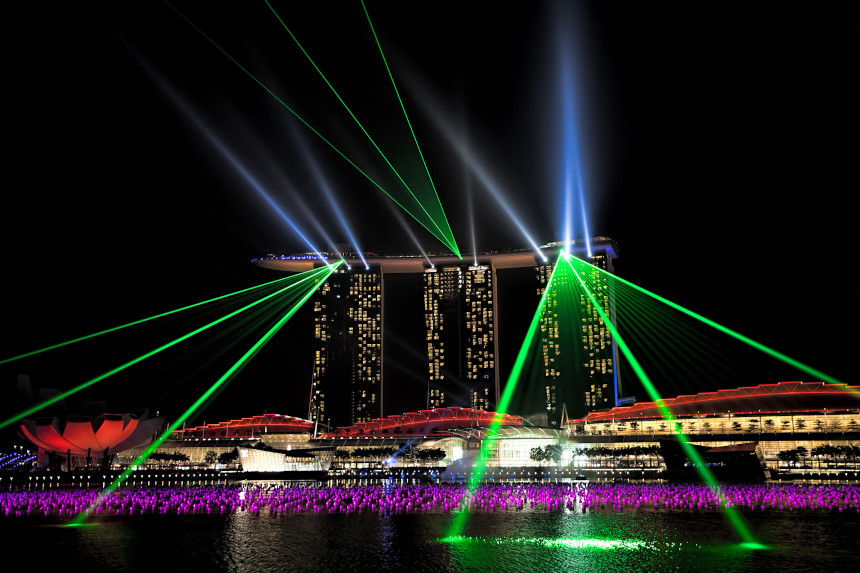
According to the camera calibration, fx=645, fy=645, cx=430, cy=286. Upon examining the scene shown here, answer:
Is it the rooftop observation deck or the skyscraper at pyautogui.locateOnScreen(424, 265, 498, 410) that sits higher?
the rooftop observation deck

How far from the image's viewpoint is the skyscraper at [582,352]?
314 ft

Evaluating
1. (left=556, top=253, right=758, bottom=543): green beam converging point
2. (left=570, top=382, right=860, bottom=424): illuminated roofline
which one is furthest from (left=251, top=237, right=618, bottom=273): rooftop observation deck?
(left=570, top=382, right=860, bottom=424): illuminated roofline

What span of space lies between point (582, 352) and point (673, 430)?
29486 millimetres

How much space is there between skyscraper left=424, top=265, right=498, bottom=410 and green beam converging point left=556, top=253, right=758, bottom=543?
16.0 meters

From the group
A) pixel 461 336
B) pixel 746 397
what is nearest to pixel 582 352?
pixel 461 336

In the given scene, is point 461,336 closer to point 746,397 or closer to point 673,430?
point 673,430

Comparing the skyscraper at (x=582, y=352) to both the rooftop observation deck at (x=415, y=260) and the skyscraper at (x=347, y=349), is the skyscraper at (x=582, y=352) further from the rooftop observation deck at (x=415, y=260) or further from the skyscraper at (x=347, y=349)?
the skyscraper at (x=347, y=349)

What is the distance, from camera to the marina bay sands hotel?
348 feet

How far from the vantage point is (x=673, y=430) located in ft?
229

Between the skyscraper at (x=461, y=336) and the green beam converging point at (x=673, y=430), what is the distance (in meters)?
16.0

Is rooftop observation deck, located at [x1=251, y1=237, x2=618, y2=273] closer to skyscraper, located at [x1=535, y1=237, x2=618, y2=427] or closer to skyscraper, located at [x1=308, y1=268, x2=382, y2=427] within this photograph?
skyscraper, located at [x1=308, y1=268, x2=382, y2=427]

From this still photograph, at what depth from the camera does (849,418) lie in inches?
2347

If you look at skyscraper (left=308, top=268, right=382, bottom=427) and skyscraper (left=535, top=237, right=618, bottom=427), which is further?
skyscraper (left=308, top=268, right=382, bottom=427)

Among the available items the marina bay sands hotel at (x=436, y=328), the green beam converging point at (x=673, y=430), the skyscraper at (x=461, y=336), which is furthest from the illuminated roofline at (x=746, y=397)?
the skyscraper at (x=461, y=336)
